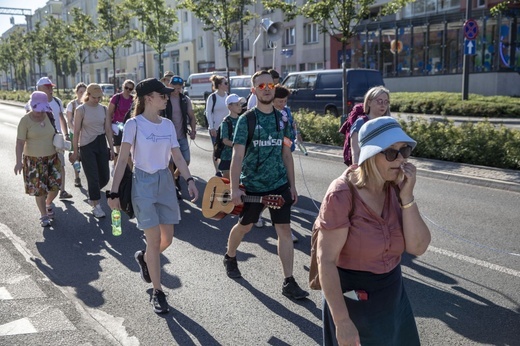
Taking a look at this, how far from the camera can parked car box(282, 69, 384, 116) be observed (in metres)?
19.8

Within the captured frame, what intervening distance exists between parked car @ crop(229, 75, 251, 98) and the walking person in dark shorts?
26066 mm

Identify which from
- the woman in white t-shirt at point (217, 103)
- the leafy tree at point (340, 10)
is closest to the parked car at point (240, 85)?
the leafy tree at point (340, 10)

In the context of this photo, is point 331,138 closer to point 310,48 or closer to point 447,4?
point 447,4

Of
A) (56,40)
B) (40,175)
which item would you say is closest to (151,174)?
(40,175)

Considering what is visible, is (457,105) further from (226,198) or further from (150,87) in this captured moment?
(150,87)

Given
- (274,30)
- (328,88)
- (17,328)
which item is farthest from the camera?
(328,88)

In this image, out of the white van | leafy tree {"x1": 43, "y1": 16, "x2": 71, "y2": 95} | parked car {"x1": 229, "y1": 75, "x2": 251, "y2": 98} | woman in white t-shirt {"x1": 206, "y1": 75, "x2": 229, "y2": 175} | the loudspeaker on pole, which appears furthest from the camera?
leafy tree {"x1": 43, "y1": 16, "x2": 71, "y2": 95}

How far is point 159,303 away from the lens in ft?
15.3

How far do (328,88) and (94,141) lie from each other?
1394 centimetres

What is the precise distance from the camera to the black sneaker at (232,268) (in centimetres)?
546

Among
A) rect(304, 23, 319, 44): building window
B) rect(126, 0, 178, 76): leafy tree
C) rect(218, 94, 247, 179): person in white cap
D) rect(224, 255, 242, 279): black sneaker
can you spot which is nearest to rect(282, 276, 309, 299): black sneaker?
rect(224, 255, 242, 279): black sneaker

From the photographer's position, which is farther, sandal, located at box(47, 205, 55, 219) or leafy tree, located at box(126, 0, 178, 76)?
leafy tree, located at box(126, 0, 178, 76)

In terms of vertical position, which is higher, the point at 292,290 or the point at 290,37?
the point at 290,37

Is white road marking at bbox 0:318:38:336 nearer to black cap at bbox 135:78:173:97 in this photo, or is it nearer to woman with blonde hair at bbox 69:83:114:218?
black cap at bbox 135:78:173:97
